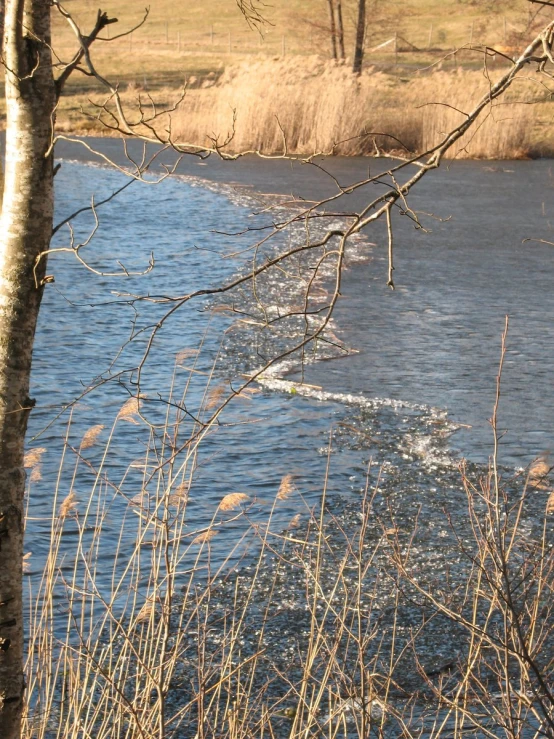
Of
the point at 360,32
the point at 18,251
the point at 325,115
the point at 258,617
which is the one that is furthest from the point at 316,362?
the point at 360,32

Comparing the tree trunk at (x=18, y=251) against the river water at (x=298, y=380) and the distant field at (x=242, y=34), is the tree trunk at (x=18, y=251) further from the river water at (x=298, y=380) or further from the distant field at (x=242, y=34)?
the distant field at (x=242, y=34)

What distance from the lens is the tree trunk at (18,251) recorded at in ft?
9.21

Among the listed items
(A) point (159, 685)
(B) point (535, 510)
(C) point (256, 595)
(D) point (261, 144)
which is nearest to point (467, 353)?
(B) point (535, 510)

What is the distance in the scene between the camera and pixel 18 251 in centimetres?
285

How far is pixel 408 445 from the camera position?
729 cm

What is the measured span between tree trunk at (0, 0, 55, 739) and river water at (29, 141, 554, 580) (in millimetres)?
347

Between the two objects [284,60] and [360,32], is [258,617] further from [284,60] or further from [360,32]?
[360,32]

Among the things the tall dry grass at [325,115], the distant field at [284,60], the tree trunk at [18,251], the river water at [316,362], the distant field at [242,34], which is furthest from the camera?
the distant field at [242,34]

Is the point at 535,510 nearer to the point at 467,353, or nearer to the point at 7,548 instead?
the point at 467,353

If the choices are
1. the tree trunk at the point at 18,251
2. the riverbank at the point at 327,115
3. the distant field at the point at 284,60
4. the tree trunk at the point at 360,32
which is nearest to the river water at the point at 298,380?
the tree trunk at the point at 18,251

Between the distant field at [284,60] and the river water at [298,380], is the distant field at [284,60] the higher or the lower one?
the higher one

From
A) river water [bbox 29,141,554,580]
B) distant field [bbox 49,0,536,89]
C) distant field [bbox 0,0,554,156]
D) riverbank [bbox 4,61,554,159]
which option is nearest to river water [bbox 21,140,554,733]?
river water [bbox 29,141,554,580]

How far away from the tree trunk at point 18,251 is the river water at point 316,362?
347 millimetres

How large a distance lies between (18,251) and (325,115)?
2049cm
